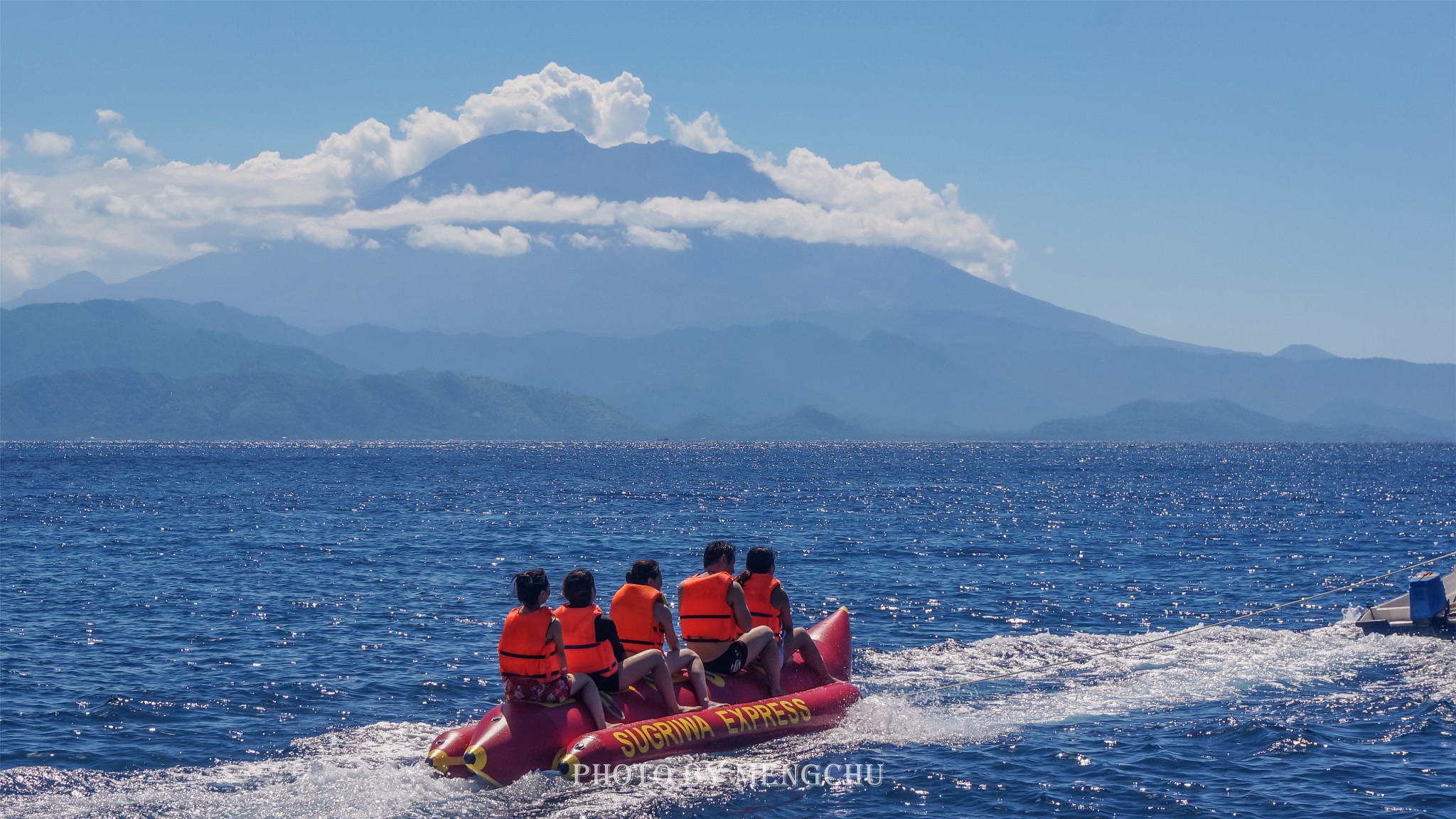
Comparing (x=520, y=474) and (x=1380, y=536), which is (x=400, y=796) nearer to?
(x=1380, y=536)

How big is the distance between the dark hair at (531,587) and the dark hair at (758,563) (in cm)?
357

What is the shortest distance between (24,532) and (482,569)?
21510 mm

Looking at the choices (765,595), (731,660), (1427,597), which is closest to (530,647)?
(731,660)

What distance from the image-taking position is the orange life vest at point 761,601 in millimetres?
16797

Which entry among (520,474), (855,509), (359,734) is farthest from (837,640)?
(520,474)

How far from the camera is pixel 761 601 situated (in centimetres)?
1681

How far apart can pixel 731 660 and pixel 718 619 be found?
60cm

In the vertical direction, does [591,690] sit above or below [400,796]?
above

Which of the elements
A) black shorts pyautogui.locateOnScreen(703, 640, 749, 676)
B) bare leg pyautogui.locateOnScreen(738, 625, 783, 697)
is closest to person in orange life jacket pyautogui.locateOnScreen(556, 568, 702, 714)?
black shorts pyautogui.locateOnScreen(703, 640, 749, 676)

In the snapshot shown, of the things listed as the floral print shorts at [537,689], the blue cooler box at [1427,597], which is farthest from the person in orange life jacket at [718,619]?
the blue cooler box at [1427,597]

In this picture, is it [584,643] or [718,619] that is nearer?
[584,643]

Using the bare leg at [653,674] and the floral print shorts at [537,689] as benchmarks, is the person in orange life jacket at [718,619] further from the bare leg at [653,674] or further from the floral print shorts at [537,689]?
the floral print shorts at [537,689]

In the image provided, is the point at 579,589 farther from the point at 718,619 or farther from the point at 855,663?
the point at 855,663

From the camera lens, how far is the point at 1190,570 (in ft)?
118
